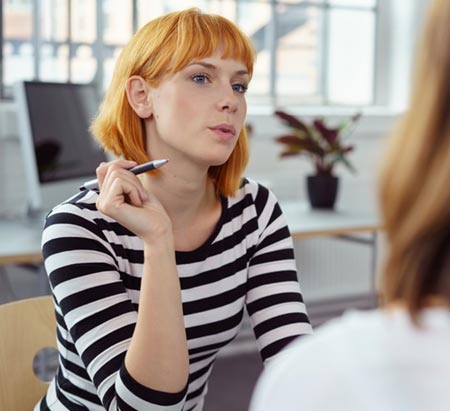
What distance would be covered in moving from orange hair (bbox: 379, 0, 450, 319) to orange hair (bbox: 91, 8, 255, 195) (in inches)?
34.6

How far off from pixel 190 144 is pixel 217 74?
129mm

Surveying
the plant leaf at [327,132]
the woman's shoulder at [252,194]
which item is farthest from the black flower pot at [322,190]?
the woman's shoulder at [252,194]

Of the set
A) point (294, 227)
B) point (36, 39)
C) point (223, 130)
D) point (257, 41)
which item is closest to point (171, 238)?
point (223, 130)

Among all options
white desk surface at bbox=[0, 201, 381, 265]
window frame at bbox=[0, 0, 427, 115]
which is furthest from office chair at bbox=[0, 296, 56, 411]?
window frame at bbox=[0, 0, 427, 115]

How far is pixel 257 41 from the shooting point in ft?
12.9

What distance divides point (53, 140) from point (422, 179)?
2.14m

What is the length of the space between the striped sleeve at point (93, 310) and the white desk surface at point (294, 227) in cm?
84

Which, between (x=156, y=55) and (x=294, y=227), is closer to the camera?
(x=156, y=55)

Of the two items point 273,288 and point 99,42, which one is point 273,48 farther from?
point 273,288

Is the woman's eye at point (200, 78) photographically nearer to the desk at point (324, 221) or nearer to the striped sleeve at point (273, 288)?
the striped sleeve at point (273, 288)

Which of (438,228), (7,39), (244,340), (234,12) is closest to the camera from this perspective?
(438,228)

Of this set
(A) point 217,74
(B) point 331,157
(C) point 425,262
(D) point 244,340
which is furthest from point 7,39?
(C) point 425,262

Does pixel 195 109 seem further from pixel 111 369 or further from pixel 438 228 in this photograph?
pixel 438 228

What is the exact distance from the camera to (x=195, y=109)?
139 centimetres
